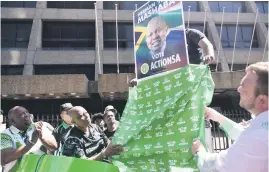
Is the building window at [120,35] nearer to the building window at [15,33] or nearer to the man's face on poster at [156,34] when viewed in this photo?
the building window at [15,33]

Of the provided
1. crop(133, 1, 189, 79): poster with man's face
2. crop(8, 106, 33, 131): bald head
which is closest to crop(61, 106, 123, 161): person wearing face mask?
crop(8, 106, 33, 131): bald head

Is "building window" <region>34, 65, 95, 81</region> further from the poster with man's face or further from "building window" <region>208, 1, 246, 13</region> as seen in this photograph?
the poster with man's face

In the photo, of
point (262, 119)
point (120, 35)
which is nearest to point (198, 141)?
point (262, 119)

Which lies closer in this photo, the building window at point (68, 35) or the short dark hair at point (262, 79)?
the short dark hair at point (262, 79)

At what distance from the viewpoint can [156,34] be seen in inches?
123

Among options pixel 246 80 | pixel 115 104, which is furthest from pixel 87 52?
pixel 246 80

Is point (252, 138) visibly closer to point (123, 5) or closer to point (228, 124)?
point (228, 124)

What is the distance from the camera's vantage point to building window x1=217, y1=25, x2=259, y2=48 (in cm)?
2155

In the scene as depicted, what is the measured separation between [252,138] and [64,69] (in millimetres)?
18533

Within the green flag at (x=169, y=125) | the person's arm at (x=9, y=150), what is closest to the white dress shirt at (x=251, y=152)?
the green flag at (x=169, y=125)

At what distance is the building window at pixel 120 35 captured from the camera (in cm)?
2061

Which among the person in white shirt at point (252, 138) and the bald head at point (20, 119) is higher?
the person in white shirt at point (252, 138)

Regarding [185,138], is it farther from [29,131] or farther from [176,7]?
[29,131]

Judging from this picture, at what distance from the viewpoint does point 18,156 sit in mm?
2926
